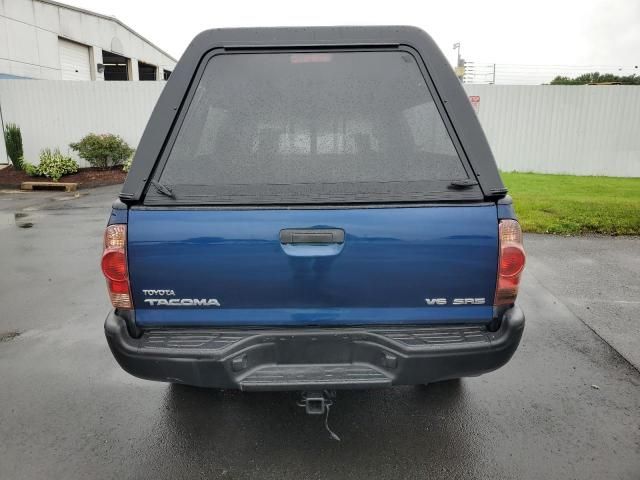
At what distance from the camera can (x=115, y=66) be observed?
3002cm

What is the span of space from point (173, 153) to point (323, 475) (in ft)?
5.94

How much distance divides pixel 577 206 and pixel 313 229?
8.56 m

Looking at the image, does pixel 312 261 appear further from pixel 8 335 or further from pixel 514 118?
pixel 514 118

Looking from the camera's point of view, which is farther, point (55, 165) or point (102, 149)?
point (102, 149)

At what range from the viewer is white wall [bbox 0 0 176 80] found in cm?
1725

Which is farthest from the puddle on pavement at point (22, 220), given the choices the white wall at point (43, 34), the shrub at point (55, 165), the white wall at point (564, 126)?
the white wall at point (564, 126)

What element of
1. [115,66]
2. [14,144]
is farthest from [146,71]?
[14,144]

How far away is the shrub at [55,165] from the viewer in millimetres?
14521

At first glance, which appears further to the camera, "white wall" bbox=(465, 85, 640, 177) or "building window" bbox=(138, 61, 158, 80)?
"building window" bbox=(138, 61, 158, 80)

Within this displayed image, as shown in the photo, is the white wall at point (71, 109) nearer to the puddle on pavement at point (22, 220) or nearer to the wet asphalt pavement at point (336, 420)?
the puddle on pavement at point (22, 220)

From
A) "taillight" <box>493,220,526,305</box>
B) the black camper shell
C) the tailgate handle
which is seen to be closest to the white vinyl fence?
the black camper shell

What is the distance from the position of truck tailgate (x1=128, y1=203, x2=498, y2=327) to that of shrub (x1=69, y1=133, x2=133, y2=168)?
1457 cm

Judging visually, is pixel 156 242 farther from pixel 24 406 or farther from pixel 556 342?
pixel 556 342

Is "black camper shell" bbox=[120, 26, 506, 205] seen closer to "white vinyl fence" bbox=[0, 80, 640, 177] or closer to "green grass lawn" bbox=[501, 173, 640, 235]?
"green grass lawn" bbox=[501, 173, 640, 235]
